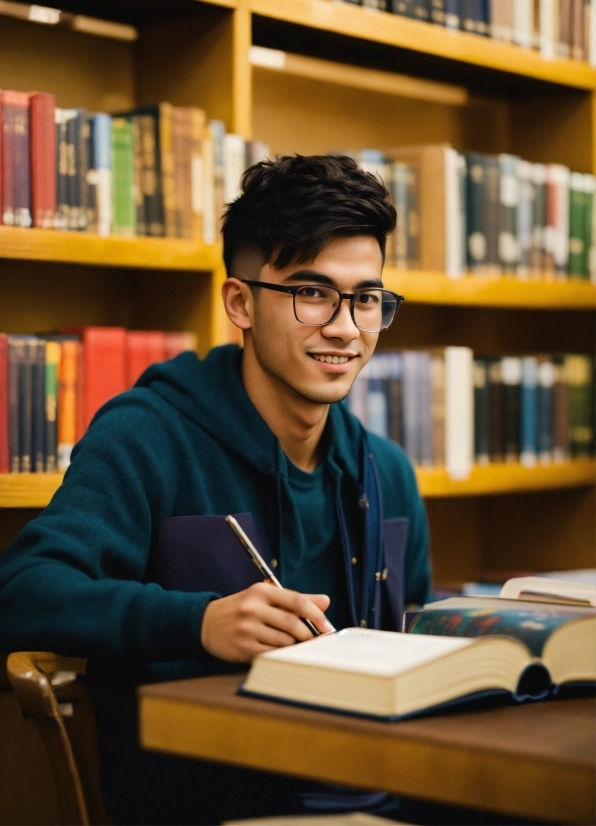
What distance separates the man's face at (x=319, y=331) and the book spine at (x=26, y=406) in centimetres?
50

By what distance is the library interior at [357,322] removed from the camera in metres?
1.02

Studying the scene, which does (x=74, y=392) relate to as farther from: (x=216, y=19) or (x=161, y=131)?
(x=216, y=19)

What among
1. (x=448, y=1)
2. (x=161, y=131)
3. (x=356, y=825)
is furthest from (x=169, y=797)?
(x=448, y=1)

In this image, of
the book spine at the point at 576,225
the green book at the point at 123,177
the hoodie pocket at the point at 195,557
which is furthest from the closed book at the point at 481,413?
the hoodie pocket at the point at 195,557

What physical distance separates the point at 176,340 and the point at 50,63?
2.00ft

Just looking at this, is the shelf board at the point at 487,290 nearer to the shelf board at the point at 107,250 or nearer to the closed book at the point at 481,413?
the closed book at the point at 481,413

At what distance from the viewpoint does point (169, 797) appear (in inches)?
58.1

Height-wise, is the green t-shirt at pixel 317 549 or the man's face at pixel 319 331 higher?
the man's face at pixel 319 331

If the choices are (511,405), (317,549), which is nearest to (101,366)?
(317,549)

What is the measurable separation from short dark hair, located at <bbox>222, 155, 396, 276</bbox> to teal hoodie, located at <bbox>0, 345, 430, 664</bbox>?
20 cm

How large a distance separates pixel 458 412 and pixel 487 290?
29 centimetres

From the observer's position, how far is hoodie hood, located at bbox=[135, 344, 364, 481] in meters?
1.67

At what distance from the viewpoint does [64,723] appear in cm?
137

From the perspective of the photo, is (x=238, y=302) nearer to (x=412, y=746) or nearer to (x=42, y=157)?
(x=42, y=157)
